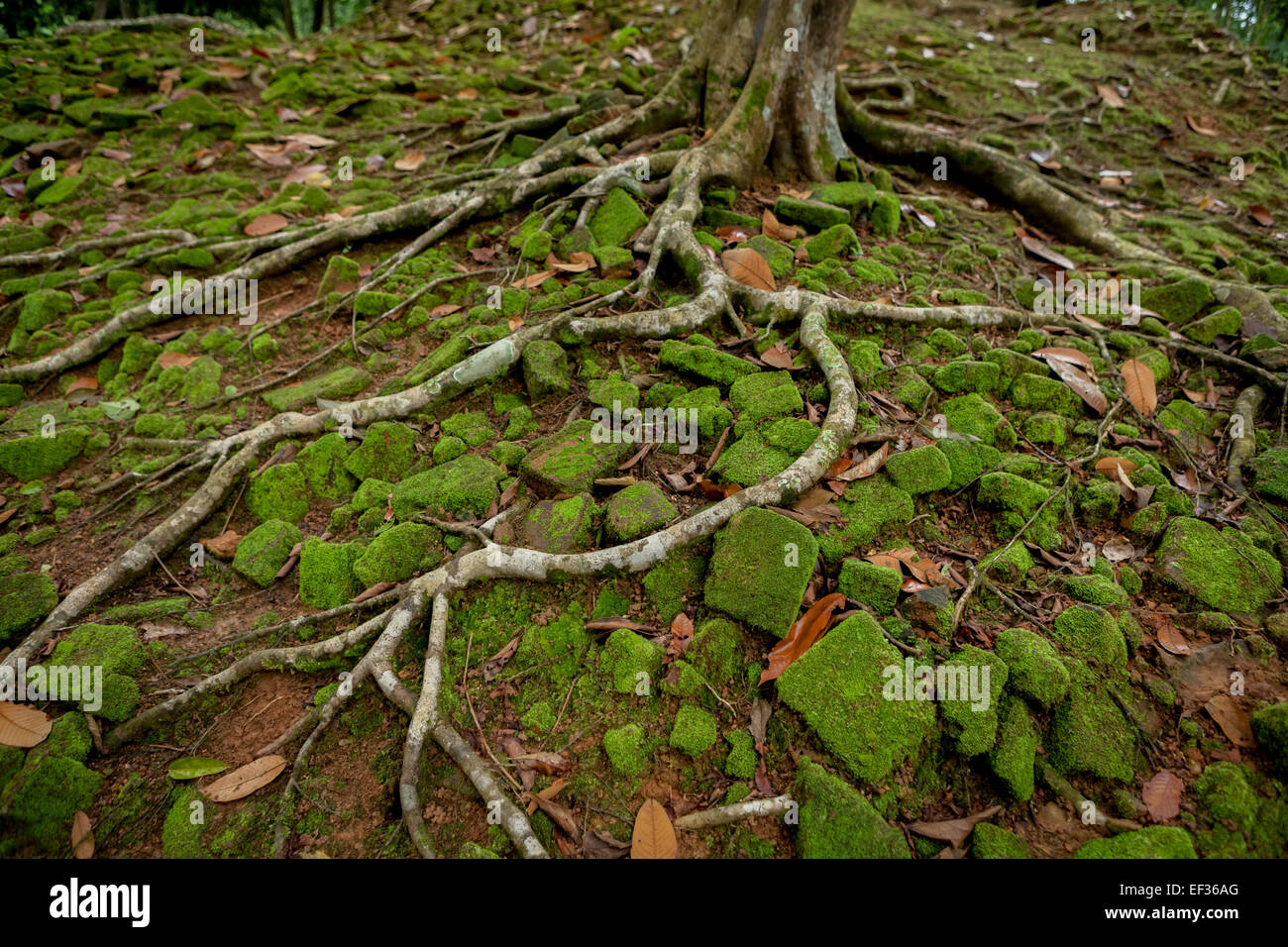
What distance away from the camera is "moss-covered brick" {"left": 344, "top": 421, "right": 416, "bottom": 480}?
3035 mm

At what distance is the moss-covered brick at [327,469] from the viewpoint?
10.0 ft

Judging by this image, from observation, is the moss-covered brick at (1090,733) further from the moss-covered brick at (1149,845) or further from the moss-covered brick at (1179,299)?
the moss-covered brick at (1179,299)

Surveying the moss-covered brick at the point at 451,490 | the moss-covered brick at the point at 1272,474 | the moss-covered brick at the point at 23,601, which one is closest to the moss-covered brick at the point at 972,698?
the moss-covered brick at the point at 1272,474

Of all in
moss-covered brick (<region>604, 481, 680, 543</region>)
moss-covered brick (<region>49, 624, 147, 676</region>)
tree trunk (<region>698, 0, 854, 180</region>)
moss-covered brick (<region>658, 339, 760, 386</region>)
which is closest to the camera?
moss-covered brick (<region>49, 624, 147, 676</region>)

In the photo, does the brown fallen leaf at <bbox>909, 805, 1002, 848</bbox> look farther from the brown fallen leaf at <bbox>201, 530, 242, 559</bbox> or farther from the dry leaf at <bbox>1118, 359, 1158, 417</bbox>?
the brown fallen leaf at <bbox>201, 530, 242, 559</bbox>

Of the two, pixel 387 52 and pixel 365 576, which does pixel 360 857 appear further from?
pixel 387 52

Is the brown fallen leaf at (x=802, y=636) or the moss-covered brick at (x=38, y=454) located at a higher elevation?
the brown fallen leaf at (x=802, y=636)

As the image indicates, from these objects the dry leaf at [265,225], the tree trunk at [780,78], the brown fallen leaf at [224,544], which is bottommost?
the brown fallen leaf at [224,544]

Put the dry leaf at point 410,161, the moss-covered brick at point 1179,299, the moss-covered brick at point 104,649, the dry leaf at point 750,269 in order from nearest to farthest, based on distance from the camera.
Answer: the moss-covered brick at point 104,649 → the dry leaf at point 750,269 → the moss-covered brick at point 1179,299 → the dry leaf at point 410,161

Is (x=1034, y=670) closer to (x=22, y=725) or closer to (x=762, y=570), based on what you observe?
(x=762, y=570)

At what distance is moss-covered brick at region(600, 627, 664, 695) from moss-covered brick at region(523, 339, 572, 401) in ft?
4.65

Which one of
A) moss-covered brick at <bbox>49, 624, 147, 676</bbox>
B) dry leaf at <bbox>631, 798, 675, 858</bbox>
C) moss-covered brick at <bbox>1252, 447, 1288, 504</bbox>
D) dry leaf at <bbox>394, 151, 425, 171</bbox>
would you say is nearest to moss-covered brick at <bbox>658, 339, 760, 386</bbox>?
dry leaf at <bbox>631, 798, 675, 858</bbox>

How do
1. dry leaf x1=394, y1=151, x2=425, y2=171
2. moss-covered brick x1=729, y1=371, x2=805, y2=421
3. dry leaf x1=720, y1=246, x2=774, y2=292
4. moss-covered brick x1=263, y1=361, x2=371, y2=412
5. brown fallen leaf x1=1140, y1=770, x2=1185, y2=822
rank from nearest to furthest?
brown fallen leaf x1=1140, y1=770, x2=1185, y2=822
moss-covered brick x1=729, y1=371, x2=805, y2=421
moss-covered brick x1=263, y1=361, x2=371, y2=412
dry leaf x1=720, y1=246, x2=774, y2=292
dry leaf x1=394, y1=151, x2=425, y2=171

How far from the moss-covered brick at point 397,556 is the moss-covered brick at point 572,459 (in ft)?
1.71
